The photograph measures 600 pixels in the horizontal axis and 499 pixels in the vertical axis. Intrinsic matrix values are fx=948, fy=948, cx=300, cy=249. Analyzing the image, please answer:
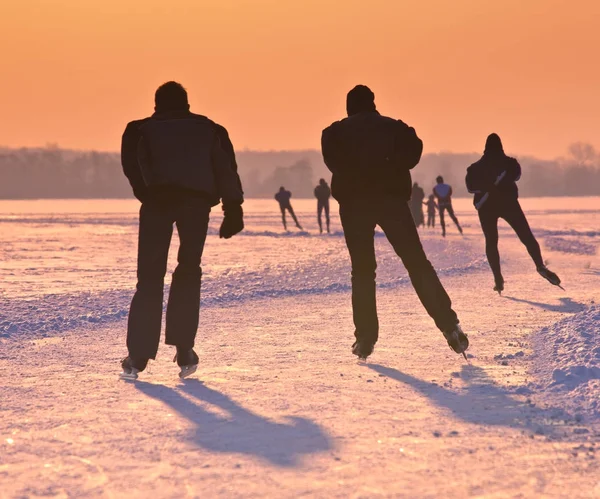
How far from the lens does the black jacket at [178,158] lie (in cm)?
582

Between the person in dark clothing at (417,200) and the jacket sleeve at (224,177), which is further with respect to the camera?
the person in dark clothing at (417,200)

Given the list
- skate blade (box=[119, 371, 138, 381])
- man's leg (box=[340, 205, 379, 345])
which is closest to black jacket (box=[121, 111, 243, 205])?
man's leg (box=[340, 205, 379, 345])

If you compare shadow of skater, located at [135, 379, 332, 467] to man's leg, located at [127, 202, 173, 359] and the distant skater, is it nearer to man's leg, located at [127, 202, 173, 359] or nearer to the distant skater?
man's leg, located at [127, 202, 173, 359]

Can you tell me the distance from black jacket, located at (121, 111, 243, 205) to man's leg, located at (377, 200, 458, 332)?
1.06 metres

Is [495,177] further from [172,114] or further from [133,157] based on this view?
[133,157]

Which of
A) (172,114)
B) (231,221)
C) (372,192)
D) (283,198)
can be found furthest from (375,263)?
(283,198)

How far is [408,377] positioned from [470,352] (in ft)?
3.60

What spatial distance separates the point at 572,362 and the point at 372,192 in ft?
5.51

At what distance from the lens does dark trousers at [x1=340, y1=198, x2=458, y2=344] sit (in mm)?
6332

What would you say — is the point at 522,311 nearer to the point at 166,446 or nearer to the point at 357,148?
the point at 357,148

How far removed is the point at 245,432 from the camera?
15.0 ft

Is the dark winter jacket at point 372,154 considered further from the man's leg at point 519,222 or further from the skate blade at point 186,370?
the man's leg at point 519,222

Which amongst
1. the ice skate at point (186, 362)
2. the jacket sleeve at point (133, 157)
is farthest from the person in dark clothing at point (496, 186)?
the jacket sleeve at point (133, 157)

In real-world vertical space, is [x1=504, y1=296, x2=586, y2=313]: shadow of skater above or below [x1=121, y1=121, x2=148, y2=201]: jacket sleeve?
below
